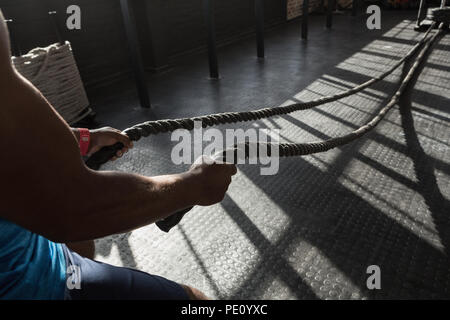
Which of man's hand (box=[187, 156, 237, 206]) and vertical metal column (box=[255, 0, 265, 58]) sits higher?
man's hand (box=[187, 156, 237, 206])

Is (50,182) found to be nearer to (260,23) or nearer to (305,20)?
(260,23)

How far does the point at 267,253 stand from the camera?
1546mm

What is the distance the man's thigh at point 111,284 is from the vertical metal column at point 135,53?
8.49 ft

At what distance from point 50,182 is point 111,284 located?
396 millimetres

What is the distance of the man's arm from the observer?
55 centimetres

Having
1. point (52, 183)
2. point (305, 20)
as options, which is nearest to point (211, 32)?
point (305, 20)

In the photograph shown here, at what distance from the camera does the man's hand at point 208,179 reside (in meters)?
0.83

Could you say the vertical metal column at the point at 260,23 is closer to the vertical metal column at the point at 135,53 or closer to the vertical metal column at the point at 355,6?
the vertical metal column at the point at 135,53

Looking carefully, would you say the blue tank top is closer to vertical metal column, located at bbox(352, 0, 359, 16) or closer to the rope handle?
the rope handle

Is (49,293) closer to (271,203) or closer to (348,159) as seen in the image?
(271,203)

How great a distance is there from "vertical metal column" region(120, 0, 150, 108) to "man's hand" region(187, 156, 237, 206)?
8.49ft

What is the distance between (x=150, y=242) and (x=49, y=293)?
887mm

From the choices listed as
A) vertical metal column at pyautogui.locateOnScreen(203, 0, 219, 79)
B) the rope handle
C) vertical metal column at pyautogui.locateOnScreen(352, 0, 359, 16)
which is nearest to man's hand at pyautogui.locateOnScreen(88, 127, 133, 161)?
the rope handle

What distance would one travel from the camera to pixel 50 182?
583 mm
